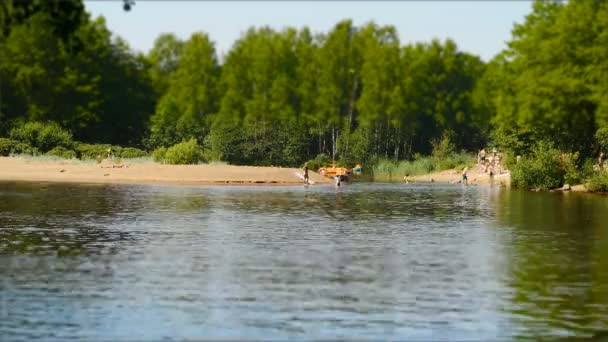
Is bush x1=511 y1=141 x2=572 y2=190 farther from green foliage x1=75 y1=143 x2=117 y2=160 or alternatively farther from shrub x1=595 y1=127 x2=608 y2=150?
green foliage x1=75 y1=143 x2=117 y2=160

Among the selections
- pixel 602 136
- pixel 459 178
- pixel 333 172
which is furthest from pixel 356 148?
pixel 602 136

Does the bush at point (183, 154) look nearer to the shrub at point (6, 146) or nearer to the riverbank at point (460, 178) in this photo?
the shrub at point (6, 146)

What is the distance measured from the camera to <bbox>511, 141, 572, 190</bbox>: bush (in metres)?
67.3

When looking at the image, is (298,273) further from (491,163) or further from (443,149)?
(443,149)

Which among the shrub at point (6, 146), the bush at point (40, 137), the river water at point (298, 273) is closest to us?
the river water at point (298, 273)

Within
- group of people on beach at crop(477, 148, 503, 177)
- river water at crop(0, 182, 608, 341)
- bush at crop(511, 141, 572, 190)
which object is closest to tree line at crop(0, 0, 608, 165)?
group of people on beach at crop(477, 148, 503, 177)

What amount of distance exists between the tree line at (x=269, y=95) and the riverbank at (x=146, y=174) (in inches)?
718

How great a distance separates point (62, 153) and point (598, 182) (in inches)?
2037

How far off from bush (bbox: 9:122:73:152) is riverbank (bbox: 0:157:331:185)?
13559 mm

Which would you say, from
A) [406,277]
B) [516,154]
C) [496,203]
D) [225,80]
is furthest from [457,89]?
[406,277]

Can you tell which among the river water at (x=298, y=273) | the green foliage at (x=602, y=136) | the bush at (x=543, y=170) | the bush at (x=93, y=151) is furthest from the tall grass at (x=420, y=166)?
the river water at (x=298, y=273)

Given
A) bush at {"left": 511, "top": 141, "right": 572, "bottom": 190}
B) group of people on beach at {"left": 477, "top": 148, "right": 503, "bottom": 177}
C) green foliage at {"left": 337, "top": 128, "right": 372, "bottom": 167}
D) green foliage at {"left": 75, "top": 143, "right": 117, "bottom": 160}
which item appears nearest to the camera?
bush at {"left": 511, "top": 141, "right": 572, "bottom": 190}

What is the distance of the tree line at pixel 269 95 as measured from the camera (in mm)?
103812

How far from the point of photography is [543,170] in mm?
67250
